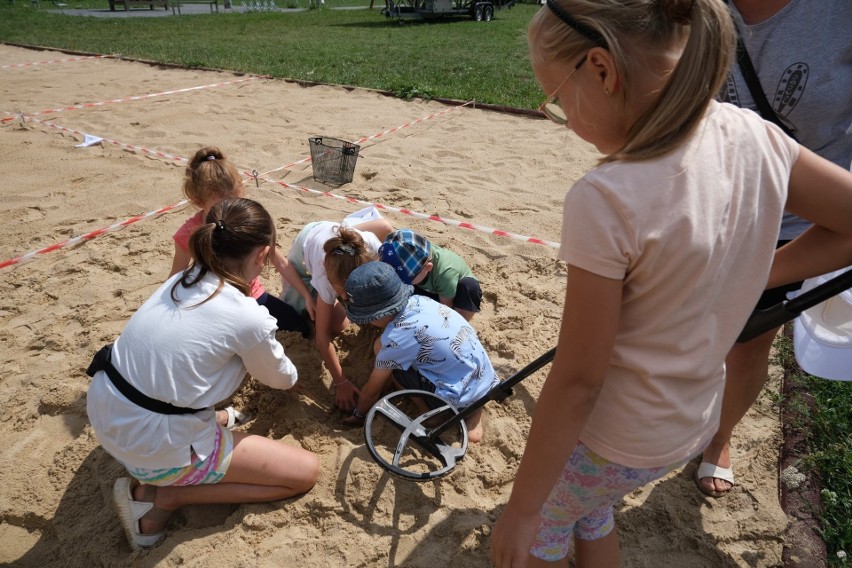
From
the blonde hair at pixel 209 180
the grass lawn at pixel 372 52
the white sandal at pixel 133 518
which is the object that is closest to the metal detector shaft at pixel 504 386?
the white sandal at pixel 133 518

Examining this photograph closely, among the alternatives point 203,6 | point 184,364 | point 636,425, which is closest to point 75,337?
point 184,364

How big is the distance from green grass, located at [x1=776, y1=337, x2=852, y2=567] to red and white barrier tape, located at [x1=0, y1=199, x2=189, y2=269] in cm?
395

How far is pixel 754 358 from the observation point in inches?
79.2

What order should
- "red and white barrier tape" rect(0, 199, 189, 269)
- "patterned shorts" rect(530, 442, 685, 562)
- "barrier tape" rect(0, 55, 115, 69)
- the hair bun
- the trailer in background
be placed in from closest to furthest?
1. the hair bun
2. "patterned shorts" rect(530, 442, 685, 562)
3. "red and white barrier tape" rect(0, 199, 189, 269)
4. "barrier tape" rect(0, 55, 115, 69)
5. the trailer in background

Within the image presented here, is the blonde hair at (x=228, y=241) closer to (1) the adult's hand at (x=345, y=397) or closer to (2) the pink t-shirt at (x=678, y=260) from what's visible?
(1) the adult's hand at (x=345, y=397)

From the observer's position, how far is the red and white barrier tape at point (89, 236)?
3.62 m

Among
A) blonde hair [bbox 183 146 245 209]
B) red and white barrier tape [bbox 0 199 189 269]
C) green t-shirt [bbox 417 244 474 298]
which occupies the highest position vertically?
blonde hair [bbox 183 146 245 209]

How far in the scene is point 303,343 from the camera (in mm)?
3039

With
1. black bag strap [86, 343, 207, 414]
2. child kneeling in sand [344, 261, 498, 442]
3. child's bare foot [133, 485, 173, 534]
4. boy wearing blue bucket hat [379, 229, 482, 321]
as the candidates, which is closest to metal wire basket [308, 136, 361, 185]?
boy wearing blue bucket hat [379, 229, 482, 321]

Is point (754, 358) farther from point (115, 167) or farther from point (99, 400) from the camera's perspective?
point (115, 167)

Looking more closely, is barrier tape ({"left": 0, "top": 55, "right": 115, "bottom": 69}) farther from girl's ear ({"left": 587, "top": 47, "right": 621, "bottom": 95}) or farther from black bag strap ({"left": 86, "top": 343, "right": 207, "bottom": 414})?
girl's ear ({"left": 587, "top": 47, "right": 621, "bottom": 95})

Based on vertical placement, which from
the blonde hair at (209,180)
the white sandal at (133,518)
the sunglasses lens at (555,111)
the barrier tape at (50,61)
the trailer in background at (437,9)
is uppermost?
the sunglasses lens at (555,111)

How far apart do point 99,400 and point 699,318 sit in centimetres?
188

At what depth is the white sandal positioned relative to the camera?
2070 mm
